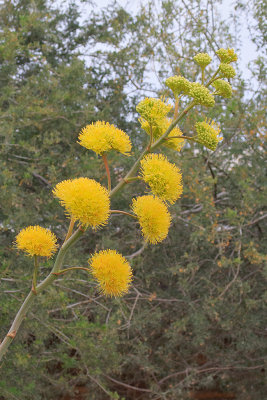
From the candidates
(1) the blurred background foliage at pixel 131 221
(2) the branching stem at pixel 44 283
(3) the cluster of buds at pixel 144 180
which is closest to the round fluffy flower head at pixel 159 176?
(3) the cluster of buds at pixel 144 180

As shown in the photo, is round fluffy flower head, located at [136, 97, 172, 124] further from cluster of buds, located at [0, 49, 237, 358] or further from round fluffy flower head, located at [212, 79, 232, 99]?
round fluffy flower head, located at [212, 79, 232, 99]

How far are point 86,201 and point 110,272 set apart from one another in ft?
0.66

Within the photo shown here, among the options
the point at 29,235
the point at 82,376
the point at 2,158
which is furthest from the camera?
the point at 2,158

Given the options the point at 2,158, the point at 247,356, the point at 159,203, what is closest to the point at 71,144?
the point at 2,158

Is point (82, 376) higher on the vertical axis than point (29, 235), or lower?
higher

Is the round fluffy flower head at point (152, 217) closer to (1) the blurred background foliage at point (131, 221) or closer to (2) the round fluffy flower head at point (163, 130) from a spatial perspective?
(2) the round fluffy flower head at point (163, 130)

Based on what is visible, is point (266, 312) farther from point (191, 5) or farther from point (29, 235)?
point (29, 235)

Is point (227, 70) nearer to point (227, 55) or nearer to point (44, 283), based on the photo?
point (227, 55)

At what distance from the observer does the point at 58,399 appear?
152 inches

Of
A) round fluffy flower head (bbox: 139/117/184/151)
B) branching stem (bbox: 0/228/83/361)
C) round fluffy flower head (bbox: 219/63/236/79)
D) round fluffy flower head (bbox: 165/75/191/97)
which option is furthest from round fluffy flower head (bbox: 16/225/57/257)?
round fluffy flower head (bbox: 219/63/236/79)

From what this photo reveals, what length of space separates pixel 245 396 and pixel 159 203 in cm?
332

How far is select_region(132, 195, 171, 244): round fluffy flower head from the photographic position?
1227 millimetres

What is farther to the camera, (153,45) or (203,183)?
(153,45)

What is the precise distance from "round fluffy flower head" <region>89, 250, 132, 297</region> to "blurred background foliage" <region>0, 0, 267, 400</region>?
63.5 inches
